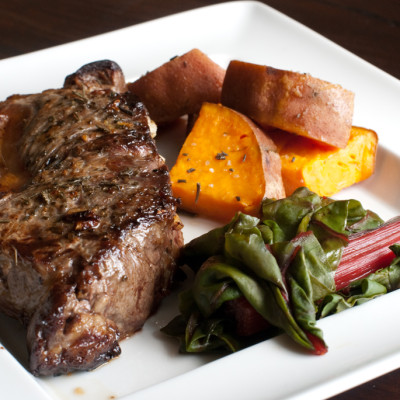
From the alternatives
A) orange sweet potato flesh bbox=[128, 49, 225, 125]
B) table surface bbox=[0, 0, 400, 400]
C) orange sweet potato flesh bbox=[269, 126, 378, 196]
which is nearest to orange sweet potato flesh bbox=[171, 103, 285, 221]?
orange sweet potato flesh bbox=[269, 126, 378, 196]

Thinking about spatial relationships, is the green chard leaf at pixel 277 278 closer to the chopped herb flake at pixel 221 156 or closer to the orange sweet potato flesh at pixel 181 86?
the chopped herb flake at pixel 221 156

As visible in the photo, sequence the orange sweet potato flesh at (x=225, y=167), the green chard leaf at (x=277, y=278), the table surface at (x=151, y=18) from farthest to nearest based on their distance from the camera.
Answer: the table surface at (x=151, y=18)
the orange sweet potato flesh at (x=225, y=167)
the green chard leaf at (x=277, y=278)

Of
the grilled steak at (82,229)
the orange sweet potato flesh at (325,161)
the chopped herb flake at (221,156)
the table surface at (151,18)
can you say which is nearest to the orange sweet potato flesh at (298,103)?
the orange sweet potato flesh at (325,161)

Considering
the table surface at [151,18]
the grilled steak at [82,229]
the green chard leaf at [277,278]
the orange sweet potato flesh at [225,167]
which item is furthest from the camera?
the table surface at [151,18]

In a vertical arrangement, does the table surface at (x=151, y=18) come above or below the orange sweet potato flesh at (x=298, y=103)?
below

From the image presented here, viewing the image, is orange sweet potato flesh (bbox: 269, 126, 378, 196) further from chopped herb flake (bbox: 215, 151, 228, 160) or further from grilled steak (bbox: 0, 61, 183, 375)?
grilled steak (bbox: 0, 61, 183, 375)

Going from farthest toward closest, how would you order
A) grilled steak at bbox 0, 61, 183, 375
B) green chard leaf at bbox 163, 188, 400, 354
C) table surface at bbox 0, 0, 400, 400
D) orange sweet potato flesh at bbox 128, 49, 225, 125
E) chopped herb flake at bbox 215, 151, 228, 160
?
table surface at bbox 0, 0, 400, 400
orange sweet potato flesh at bbox 128, 49, 225, 125
chopped herb flake at bbox 215, 151, 228, 160
green chard leaf at bbox 163, 188, 400, 354
grilled steak at bbox 0, 61, 183, 375
